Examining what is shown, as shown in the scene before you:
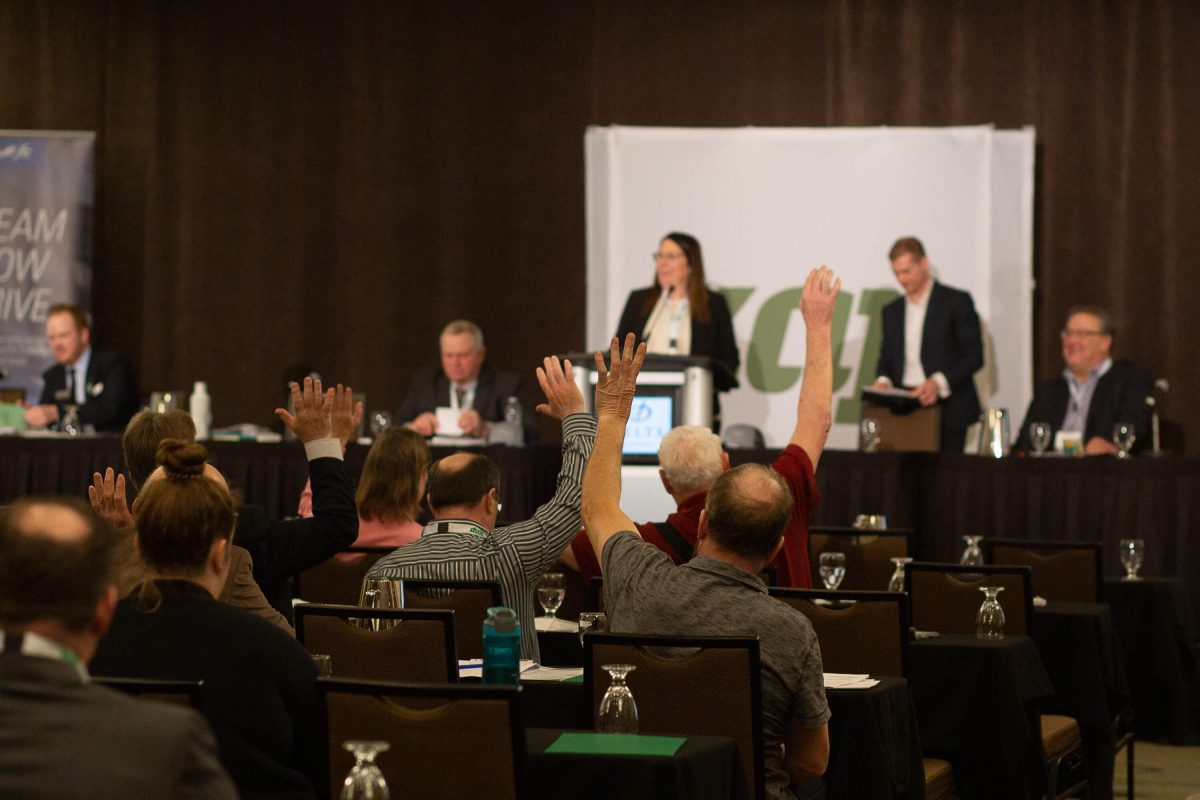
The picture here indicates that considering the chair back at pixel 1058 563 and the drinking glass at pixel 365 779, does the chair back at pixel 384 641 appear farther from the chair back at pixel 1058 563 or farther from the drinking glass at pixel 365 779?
the chair back at pixel 1058 563

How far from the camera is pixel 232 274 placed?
9.60 metres

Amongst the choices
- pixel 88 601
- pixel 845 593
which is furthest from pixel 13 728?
pixel 845 593

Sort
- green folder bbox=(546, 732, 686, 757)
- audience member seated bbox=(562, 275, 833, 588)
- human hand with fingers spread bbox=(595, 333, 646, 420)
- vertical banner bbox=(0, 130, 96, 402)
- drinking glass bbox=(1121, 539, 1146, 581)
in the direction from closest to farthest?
1. green folder bbox=(546, 732, 686, 757)
2. human hand with fingers spread bbox=(595, 333, 646, 420)
3. audience member seated bbox=(562, 275, 833, 588)
4. drinking glass bbox=(1121, 539, 1146, 581)
5. vertical banner bbox=(0, 130, 96, 402)

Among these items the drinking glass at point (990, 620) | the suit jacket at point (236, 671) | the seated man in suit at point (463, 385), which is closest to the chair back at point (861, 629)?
the drinking glass at point (990, 620)

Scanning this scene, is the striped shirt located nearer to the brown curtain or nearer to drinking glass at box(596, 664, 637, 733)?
drinking glass at box(596, 664, 637, 733)

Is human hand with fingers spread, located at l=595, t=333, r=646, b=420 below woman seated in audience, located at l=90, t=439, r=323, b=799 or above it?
above

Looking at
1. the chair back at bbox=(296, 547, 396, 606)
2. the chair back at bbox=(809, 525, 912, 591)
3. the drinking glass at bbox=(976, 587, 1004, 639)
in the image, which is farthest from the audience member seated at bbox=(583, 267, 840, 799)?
the chair back at bbox=(809, 525, 912, 591)

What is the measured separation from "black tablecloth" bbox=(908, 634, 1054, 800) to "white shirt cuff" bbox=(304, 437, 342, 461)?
1.46 m

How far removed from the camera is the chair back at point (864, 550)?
16.9 feet

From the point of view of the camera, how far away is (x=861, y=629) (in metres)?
3.52

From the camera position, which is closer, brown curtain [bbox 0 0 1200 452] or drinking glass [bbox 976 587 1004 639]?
drinking glass [bbox 976 587 1004 639]

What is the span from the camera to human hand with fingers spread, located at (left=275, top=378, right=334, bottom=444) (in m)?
3.40

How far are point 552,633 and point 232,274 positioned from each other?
611 cm

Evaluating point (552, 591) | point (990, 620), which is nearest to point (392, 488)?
point (552, 591)
